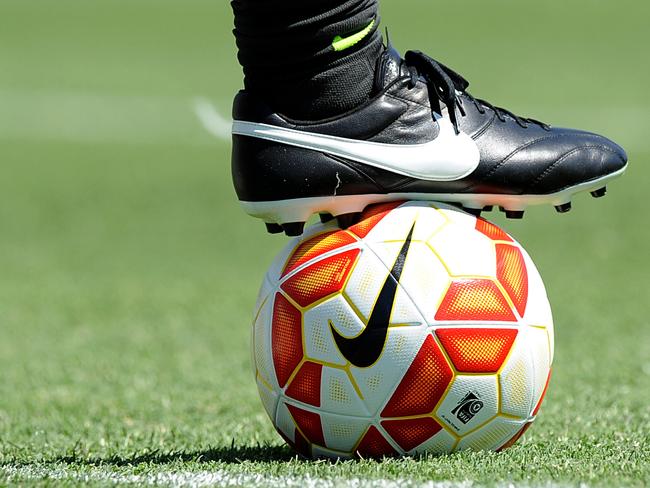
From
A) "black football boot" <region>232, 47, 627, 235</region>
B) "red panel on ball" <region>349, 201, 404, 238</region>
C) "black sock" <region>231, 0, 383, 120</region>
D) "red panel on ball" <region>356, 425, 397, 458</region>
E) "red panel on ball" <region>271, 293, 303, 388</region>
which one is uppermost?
"black sock" <region>231, 0, 383, 120</region>

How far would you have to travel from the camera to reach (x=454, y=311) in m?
3.38

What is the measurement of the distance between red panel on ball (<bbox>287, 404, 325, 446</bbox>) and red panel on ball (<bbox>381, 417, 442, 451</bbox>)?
22 cm

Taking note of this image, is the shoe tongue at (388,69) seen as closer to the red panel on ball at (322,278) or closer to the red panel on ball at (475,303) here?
the red panel on ball at (322,278)

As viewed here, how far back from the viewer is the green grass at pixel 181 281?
3645 millimetres

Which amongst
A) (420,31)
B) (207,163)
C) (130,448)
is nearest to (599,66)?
(420,31)

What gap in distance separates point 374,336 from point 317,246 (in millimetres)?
391

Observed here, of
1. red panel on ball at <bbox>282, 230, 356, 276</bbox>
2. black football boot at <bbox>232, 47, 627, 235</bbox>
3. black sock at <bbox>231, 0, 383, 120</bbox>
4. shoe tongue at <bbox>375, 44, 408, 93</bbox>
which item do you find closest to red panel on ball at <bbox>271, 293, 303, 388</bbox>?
red panel on ball at <bbox>282, 230, 356, 276</bbox>

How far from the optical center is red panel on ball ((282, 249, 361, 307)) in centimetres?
343

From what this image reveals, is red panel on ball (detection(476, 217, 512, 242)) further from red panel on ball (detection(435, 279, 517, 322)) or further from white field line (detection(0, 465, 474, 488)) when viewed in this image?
white field line (detection(0, 465, 474, 488))

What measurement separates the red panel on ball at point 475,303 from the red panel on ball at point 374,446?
16.5 inches

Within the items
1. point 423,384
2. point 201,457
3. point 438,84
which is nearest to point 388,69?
point 438,84

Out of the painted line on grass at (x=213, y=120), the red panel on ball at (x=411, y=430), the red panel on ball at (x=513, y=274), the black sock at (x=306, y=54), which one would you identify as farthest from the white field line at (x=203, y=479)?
the painted line on grass at (x=213, y=120)

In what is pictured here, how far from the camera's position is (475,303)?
11.2ft

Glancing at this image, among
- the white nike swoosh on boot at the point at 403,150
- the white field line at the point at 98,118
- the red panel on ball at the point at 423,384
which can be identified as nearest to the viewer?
the red panel on ball at the point at 423,384
